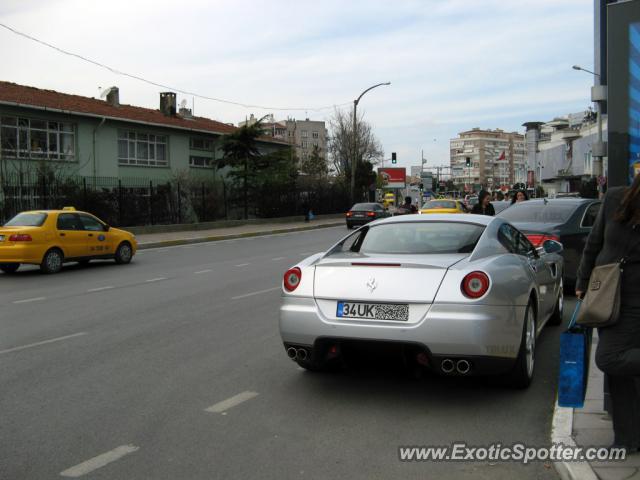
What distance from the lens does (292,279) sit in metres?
5.56

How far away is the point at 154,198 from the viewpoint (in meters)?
30.7

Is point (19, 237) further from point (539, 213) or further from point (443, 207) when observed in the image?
point (443, 207)

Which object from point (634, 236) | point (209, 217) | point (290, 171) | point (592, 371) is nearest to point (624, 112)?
point (592, 371)

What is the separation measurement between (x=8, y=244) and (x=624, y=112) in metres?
13.0

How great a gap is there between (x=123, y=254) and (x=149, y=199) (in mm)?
12804

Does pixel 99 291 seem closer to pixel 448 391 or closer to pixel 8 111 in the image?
pixel 448 391

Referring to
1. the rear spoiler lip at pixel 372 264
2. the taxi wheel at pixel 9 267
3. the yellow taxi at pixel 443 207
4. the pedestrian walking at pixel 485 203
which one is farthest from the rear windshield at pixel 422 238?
the yellow taxi at pixel 443 207

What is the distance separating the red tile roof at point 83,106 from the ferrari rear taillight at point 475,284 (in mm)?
29716

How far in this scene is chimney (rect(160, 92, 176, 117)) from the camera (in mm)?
45250

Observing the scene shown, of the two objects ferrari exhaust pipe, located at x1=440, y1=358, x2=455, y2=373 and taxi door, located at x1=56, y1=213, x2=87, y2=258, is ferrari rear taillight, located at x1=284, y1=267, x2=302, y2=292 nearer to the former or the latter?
ferrari exhaust pipe, located at x1=440, y1=358, x2=455, y2=373

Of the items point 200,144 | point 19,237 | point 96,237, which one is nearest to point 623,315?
point 19,237

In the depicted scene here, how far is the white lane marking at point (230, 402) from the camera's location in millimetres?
5148

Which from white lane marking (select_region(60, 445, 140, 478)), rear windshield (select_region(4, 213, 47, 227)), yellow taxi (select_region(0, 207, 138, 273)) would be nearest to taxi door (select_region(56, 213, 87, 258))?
yellow taxi (select_region(0, 207, 138, 273))

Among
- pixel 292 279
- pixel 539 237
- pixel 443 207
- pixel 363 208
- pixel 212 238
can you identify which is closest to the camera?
pixel 292 279
